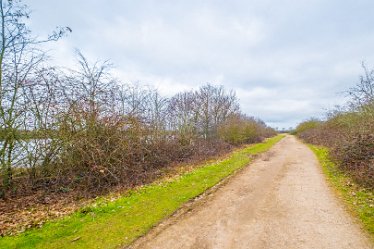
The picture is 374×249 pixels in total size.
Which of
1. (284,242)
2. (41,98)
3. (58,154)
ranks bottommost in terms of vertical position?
(284,242)

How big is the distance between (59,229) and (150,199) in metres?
2.47

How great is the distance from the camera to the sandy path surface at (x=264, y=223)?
397cm

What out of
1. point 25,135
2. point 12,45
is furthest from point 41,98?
point 12,45

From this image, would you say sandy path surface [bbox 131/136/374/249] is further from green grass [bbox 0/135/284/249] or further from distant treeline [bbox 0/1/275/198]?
distant treeline [bbox 0/1/275/198]

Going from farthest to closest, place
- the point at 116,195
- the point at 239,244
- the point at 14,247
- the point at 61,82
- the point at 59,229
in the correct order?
the point at 61,82, the point at 116,195, the point at 59,229, the point at 14,247, the point at 239,244

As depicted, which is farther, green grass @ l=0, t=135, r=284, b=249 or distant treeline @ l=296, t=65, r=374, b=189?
distant treeline @ l=296, t=65, r=374, b=189

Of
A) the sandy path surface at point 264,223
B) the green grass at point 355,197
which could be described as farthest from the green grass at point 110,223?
the green grass at point 355,197

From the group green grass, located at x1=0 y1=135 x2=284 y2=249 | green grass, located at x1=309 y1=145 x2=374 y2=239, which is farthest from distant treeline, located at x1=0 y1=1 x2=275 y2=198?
green grass, located at x1=309 y1=145 x2=374 y2=239

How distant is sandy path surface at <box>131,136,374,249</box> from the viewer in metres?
3.97

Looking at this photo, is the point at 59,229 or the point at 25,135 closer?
the point at 59,229

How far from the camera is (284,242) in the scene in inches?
155

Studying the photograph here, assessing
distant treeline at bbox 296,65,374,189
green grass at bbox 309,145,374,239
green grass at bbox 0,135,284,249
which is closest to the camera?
green grass at bbox 0,135,284,249

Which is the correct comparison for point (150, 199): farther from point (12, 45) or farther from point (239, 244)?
point (12, 45)

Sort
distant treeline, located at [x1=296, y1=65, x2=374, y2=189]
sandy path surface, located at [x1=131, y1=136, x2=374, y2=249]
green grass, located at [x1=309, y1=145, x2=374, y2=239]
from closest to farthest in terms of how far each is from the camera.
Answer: sandy path surface, located at [x1=131, y1=136, x2=374, y2=249], green grass, located at [x1=309, y1=145, x2=374, y2=239], distant treeline, located at [x1=296, y1=65, x2=374, y2=189]
